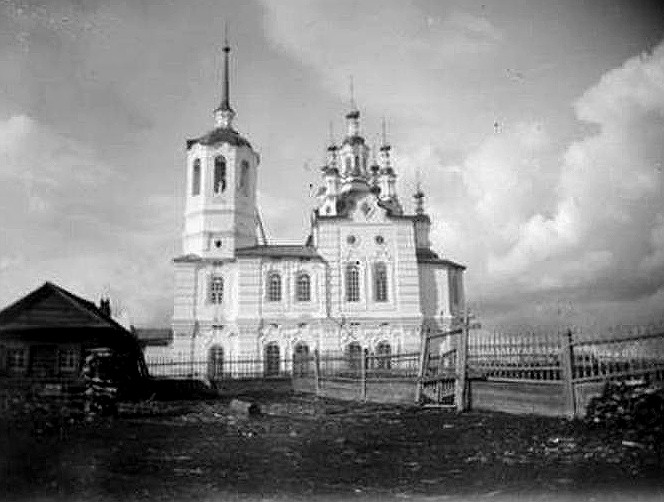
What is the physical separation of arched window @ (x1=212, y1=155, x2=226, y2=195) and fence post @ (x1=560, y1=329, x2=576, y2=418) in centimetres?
2462

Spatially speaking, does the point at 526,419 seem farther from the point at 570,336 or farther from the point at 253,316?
the point at 253,316

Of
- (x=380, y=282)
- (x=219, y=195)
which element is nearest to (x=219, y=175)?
(x=219, y=195)

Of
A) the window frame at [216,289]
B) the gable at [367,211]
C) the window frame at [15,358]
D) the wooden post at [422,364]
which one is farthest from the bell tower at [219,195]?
the wooden post at [422,364]

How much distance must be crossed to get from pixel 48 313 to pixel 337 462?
12467 millimetres

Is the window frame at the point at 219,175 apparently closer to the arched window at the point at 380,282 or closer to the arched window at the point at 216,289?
the arched window at the point at 216,289

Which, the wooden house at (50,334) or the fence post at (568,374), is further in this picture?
the wooden house at (50,334)

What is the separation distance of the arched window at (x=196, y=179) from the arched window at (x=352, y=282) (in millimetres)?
8941

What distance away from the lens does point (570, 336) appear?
8.38 meters

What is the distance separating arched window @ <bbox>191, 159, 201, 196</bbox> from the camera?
31.3 metres

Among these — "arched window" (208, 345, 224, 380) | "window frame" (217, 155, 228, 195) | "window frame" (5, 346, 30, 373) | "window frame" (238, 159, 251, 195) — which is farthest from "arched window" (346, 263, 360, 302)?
"window frame" (5, 346, 30, 373)

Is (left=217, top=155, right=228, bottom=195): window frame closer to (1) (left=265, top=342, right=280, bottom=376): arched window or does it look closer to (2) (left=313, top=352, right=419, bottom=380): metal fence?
(1) (left=265, top=342, right=280, bottom=376): arched window

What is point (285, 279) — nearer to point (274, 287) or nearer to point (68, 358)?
point (274, 287)

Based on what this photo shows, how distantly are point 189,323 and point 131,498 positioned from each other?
24.0 meters

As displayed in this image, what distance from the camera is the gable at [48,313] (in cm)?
1536
